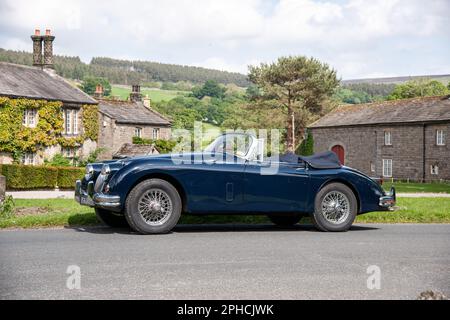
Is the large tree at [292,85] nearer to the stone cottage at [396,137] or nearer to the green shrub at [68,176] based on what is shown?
the stone cottage at [396,137]

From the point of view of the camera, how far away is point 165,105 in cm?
10575

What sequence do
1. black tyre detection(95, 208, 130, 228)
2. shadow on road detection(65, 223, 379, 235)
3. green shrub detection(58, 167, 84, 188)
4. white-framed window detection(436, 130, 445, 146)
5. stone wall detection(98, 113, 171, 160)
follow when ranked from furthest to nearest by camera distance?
stone wall detection(98, 113, 171, 160)
white-framed window detection(436, 130, 445, 146)
green shrub detection(58, 167, 84, 188)
black tyre detection(95, 208, 130, 228)
shadow on road detection(65, 223, 379, 235)

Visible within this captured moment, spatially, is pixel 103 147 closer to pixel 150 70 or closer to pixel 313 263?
pixel 313 263

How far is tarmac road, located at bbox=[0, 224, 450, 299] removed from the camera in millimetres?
5277

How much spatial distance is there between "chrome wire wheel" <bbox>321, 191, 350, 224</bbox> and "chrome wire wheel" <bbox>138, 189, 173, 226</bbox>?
2.54 metres

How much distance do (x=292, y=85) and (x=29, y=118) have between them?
3719 centimetres

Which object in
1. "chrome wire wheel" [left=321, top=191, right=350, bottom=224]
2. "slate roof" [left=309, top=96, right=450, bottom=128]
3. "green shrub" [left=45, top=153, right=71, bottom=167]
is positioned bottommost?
"chrome wire wheel" [left=321, top=191, right=350, bottom=224]

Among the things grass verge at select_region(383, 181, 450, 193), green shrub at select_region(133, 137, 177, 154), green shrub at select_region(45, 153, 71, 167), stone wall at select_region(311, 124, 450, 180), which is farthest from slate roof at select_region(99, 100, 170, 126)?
grass verge at select_region(383, 181, 450, 193)

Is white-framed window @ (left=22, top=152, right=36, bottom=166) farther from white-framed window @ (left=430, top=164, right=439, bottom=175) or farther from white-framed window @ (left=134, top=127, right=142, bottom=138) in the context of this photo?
white-framed window @ (left=430, top=164, right=439, bottom=175)

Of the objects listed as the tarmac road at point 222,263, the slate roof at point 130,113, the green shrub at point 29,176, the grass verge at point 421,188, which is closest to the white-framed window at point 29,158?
the slate roof at point 130,113

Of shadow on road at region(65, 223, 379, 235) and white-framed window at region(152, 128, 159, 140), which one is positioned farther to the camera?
white-framed window at region(152, 128, 159, 140)

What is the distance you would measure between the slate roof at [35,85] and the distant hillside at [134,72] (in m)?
69.9

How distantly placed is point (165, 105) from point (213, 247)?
99.0m
